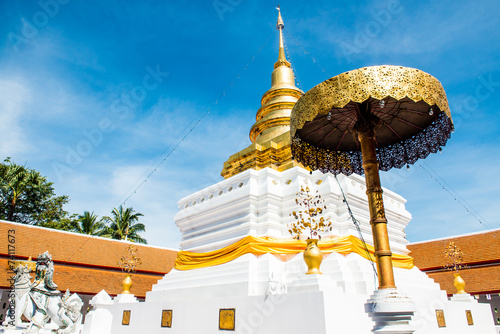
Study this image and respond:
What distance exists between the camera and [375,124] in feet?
13.8

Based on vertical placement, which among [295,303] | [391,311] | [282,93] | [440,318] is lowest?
[440,318]

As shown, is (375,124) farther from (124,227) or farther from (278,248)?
(124,227)

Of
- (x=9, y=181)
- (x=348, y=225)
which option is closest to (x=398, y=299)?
(x=348, y=225)

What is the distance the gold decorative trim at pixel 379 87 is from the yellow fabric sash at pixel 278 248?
3372 mm

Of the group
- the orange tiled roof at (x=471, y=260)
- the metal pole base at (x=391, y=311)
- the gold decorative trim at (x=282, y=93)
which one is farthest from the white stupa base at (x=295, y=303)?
the gold decorative trim at (x=282, y=93)

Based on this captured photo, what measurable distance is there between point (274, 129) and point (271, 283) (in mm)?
5792

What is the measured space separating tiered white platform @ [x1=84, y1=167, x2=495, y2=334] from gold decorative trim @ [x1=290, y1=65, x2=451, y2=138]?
2.38 metres

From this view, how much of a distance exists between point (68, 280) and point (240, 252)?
30.7ft

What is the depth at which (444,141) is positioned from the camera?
4695mm

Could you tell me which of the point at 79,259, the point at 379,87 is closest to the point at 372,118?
the point at 379,87

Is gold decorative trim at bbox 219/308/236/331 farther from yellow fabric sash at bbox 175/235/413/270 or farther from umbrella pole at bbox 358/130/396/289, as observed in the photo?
umbrella pole at bbox 358/130/396/289

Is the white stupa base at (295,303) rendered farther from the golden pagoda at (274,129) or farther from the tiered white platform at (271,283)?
the golden pagoda at (274,129)

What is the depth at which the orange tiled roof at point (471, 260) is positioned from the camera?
11156 mm

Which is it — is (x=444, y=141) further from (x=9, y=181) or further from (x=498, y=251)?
(x=9, y=181)
